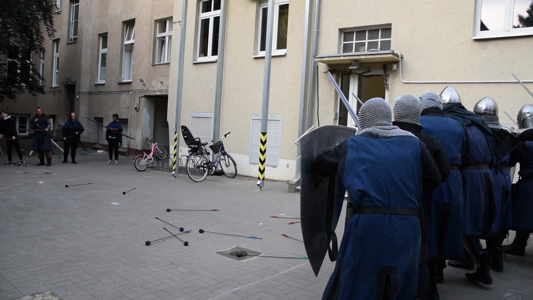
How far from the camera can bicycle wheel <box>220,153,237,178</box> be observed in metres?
14.0

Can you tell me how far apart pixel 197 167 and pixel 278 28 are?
5.09 meters

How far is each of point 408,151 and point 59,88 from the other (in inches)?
1066

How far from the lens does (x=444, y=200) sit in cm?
409

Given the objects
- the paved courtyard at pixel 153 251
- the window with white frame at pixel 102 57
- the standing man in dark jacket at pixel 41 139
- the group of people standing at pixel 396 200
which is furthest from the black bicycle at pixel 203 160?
the window with white frame at pixel 102 57

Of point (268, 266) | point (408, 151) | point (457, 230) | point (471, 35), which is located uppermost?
point (471, 35)

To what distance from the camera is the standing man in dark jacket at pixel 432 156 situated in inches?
126

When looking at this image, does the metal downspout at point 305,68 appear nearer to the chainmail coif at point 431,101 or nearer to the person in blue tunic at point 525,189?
the person in blue tunic at point 525,189

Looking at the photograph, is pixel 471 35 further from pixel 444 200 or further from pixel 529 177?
pixel 444 200

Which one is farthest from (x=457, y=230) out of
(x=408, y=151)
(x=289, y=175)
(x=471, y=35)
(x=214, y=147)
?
(x=214, y=147)

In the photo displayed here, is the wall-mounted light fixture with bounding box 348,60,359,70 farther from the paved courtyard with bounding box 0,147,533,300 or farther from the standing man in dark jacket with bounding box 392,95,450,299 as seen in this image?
the standing man in dark jacket with bounding box 392,95,450,299

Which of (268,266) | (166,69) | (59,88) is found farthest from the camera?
(59,88)

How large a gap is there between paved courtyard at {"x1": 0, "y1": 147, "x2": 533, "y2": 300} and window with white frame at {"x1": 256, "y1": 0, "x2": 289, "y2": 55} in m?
5.50

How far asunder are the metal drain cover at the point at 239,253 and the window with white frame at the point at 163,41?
14.6m

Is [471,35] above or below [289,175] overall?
above
